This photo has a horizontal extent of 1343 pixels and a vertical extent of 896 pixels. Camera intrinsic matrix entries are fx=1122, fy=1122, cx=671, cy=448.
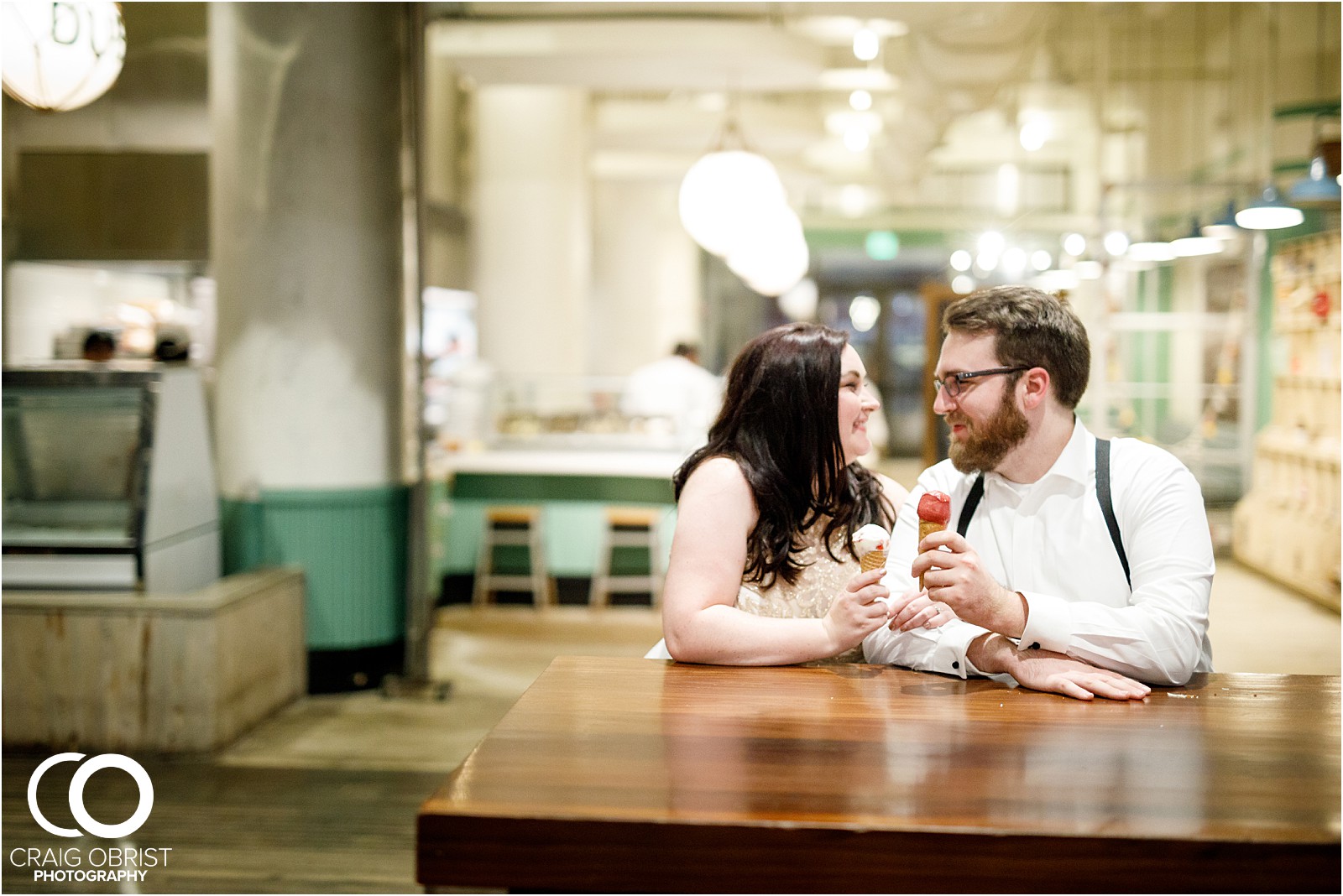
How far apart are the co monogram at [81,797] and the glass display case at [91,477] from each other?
26.2 inches

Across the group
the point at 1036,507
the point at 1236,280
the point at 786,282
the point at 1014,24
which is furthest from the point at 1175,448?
the point at 1036,507

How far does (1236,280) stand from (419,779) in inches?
331

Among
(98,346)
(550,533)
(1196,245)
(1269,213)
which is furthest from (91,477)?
(1196,245)

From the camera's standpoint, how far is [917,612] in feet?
6.12

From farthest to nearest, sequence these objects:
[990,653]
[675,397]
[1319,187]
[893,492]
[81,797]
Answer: [675,397], [1319,187], [81,797], [893,492], [990,653]

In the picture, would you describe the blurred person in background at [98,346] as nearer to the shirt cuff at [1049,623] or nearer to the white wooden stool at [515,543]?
the white wooden stool at [515,543]

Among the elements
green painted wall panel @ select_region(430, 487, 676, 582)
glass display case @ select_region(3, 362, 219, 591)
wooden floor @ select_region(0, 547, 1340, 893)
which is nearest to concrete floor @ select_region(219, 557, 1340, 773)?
wooden floor @ select_region(0, 547, 1340, 893)

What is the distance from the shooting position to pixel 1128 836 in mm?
1244

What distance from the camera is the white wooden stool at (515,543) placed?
714cm

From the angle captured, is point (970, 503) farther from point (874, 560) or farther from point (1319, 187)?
point (1319, 187)

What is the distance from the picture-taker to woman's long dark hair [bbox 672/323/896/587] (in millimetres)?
2121

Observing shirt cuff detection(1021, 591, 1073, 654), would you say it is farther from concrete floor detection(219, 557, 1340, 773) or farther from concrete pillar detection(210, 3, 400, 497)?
concrete pillar detection(210, 3, 400, 497)

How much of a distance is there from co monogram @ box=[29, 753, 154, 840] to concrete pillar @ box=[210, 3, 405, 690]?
1.18 m

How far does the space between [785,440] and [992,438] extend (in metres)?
0.38
